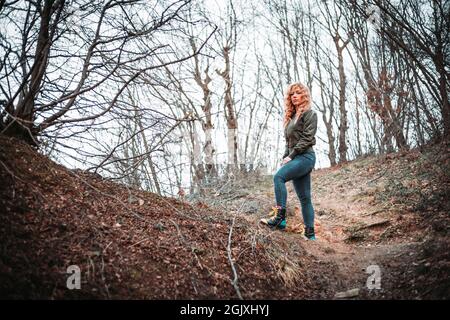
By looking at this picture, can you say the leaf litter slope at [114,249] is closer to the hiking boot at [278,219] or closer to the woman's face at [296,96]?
the hiking boot at [278,219]

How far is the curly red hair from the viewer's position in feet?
11.6

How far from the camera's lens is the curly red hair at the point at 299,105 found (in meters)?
3.55

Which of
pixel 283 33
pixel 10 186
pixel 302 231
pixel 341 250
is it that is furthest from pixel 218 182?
pixel 283 33

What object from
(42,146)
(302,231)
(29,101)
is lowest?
(302,231)

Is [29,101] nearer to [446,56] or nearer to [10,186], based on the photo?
[10,186]

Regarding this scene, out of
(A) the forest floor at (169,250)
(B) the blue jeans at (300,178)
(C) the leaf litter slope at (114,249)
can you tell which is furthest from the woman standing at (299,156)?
(C) the leaf litter slope at (114,249)

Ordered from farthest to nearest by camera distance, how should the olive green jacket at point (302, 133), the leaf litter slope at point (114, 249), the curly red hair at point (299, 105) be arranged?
the curly red hair at point (299, 105), the olive green jacket at point (302, 133), the leaf litter slope at point (114, 249)

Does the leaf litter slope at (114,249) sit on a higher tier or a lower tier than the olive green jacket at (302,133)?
lower

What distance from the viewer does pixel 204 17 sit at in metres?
3.02

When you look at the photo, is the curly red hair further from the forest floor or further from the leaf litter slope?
the leaf litter slope

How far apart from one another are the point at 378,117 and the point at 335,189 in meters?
4.34

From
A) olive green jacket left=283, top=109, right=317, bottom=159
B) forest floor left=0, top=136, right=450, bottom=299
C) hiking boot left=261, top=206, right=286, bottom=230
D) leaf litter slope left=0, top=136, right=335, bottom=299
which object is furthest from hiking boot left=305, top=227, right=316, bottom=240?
olive green jacket left=283, top=109, right=317, bottom=159

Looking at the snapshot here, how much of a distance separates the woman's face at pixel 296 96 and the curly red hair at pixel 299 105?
13 mm

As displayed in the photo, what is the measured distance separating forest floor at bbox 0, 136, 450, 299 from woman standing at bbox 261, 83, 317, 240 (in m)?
0.32
